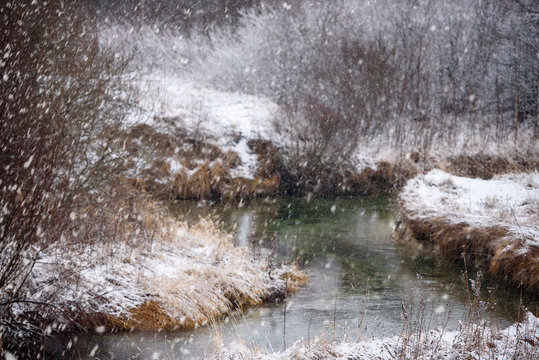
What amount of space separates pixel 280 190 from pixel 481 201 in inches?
362

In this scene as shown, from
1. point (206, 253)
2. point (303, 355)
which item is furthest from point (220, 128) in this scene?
point (303, 355)

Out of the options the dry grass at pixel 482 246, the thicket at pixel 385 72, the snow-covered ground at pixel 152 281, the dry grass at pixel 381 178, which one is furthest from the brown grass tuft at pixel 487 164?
the snow-covered ground at pixel 152 281

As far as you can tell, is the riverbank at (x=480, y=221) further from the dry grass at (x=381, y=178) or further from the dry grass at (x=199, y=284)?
the dry grass at (x=381, y=178)

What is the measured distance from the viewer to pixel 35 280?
22.2 feet

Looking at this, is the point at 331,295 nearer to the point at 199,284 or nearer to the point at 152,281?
the point at 199,284

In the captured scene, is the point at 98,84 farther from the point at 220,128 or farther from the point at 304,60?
the point at 304,60

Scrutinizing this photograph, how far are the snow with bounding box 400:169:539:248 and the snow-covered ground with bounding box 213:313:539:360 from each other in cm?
448

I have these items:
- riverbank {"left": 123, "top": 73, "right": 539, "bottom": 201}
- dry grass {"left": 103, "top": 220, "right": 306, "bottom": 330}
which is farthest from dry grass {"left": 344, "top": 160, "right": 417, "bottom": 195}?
dry grass {"left": 103, "top": 220, "right": 306, "bottom": 330}

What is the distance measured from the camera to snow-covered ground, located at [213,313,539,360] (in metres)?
4.87

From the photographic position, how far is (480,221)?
415 inches

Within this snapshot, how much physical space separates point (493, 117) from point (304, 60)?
9.50 metres

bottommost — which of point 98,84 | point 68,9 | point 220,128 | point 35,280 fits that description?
point 220,128

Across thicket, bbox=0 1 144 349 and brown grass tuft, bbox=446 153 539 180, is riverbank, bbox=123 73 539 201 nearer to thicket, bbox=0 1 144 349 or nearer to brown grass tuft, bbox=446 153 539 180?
brown grass tuft, bbox=446 153 539 180

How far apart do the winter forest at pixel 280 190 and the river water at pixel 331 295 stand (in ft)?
0.19
